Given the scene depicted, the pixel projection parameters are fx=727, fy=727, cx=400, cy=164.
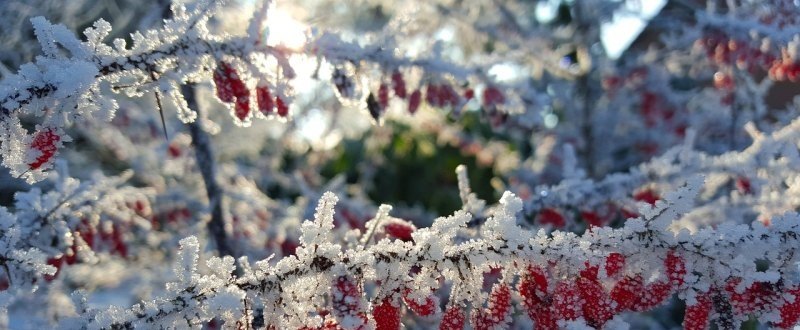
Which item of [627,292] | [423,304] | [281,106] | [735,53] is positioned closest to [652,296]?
[627,292]

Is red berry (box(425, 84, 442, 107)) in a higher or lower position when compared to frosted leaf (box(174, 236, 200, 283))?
higher

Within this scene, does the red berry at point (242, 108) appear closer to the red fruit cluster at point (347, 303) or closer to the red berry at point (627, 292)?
the red fruit cluster at point (347, 303)

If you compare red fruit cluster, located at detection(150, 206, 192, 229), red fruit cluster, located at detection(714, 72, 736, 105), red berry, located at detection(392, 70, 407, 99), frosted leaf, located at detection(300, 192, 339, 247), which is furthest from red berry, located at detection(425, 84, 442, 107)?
red fruit cluster, located at detection(714, 72, 736, 105)

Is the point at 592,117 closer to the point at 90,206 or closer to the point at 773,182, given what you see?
the point at 773,182

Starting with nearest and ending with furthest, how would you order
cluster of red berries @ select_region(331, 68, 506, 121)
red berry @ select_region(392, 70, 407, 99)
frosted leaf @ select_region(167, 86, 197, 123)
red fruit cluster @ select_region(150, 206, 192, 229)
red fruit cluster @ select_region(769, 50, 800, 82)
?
frosted leaf @ select_region(167, 86, 197, 123), cluster of red berries @ select_region(331, 68, 506, 121), red berry @ select_region(392, 70, 407, 99), red fruit cluster @ select_region(769, 50, 800, 82), red fruit cluster @ select_region(150, 206, 192, 229)

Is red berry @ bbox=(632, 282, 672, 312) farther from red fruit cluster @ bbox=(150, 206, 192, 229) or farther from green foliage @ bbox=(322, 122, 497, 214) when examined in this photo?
green foliage @ bbox=(322, 122, 497, 214)

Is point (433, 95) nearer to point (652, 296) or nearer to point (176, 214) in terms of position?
point (652, 296)

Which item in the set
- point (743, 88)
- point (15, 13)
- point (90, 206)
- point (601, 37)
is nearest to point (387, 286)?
point (90, 206)

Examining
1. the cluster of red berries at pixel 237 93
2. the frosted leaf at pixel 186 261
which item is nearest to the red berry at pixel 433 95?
the cluster of red berries at pixel 237 93
